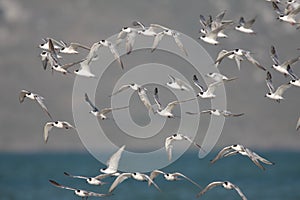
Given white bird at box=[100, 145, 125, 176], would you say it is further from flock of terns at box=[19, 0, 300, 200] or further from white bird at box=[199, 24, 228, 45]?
white bird at box=[199, 24, 228, 45]

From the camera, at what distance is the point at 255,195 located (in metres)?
145

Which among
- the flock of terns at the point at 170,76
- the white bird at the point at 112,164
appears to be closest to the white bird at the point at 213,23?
the flock of terns at the point at 170,76

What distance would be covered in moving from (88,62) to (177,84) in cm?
439

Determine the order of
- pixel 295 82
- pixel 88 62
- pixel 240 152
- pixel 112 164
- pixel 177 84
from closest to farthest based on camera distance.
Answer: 1. pixel 240 152
2. pixel 295 82
3. pixel 112 164
4. pixel 88 62
5. pixel 177 84

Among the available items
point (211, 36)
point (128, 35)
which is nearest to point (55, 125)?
point (128, 35)

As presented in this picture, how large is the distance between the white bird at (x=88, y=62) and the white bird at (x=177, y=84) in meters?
3.78

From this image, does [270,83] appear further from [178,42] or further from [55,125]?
[55,125]

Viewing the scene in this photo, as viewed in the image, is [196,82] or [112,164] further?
[196,82]

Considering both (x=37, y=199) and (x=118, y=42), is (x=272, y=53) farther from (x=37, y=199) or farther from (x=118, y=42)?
(x=37, y=199)

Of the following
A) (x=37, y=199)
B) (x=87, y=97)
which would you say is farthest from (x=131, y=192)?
(x=87, y=97)

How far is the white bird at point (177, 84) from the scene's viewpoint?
37.9 m

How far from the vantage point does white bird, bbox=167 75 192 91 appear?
37906 mm

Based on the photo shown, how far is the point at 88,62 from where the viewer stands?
37375mm

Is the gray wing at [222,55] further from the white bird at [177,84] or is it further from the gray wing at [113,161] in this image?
the gray wing at [113,161]
